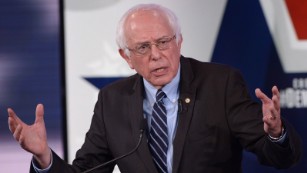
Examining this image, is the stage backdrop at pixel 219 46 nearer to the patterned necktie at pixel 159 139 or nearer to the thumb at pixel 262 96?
the patterned necktie at pixel 159 139

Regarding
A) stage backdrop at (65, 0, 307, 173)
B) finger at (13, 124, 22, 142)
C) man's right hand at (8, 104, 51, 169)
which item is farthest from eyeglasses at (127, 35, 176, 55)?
stage backdrop at (65, 0, 307, 173)

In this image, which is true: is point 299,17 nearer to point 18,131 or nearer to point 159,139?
point 159,139

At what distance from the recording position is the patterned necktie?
7.44ft

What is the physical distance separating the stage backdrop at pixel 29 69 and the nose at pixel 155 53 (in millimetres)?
996

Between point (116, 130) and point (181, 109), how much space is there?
0.31 meters

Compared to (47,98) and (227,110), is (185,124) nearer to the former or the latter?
(227,110)

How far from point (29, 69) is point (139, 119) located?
1.07m

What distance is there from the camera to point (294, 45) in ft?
→ 9.64

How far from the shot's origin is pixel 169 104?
2359 millimetres

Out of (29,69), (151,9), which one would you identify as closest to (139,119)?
(151,9)

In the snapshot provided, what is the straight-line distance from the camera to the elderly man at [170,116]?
2.24m

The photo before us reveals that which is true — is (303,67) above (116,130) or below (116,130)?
above

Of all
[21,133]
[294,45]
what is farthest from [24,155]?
[294,45]

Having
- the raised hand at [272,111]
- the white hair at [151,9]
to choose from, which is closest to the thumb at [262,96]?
the raised hand at [272,111]
